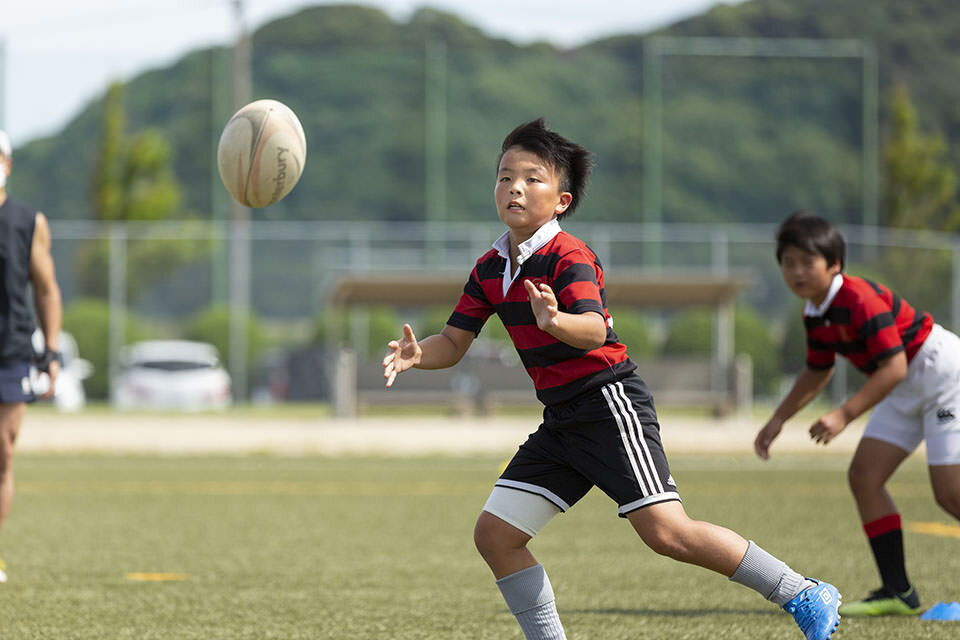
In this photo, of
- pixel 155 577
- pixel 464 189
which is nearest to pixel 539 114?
pixel 464 189

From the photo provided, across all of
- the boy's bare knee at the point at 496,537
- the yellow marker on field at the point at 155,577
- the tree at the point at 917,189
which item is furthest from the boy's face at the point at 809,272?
the tree at the point at 917,189

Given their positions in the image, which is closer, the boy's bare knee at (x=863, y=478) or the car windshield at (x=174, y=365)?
the boy's bare knee at (x=863, y=478)

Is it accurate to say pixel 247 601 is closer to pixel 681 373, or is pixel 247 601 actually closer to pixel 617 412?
pixel 617 412

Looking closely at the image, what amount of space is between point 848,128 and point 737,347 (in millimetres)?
12862

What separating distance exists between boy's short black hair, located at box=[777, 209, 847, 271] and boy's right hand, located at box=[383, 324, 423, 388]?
1.87 metres

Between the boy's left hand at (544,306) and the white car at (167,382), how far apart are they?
65.2ft

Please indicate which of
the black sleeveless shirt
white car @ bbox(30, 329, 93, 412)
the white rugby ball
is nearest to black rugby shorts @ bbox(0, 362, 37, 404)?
the black sleeveless shirt

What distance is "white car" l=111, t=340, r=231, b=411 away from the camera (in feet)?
76.1

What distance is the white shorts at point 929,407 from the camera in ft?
17.0

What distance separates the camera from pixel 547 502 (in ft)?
12.6

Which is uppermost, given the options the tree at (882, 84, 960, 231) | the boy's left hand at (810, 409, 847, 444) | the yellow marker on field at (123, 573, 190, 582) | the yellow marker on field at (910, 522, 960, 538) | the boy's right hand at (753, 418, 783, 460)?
the tree at (882, 84, 960, 231)

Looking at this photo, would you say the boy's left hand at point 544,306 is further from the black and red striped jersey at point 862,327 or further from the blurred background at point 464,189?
the blurred background at point 464,189

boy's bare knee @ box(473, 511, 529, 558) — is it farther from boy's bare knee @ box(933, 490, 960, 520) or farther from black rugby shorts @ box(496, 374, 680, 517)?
boy's bare knee @ box(933, 490, 960, 520)

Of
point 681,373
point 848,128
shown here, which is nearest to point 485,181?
point 848,128
